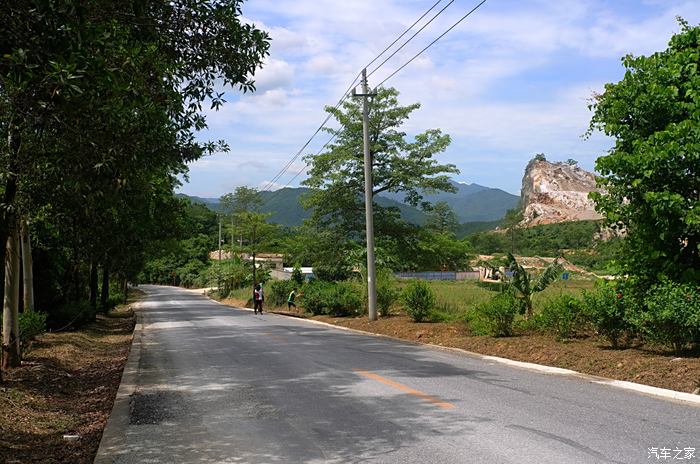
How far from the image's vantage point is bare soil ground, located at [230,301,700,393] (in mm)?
9203

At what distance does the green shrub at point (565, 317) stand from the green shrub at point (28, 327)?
37.5 feet

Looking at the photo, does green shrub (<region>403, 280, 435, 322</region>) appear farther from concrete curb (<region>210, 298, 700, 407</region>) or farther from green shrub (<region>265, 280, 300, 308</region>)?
green shrub (<region>265, 280, 300, 308</region>)

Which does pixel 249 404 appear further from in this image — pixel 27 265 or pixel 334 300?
pixel 334 300

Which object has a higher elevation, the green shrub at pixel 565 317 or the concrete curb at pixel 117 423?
the green shrub at pixel 565 317

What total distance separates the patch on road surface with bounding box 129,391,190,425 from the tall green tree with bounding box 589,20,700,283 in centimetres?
841

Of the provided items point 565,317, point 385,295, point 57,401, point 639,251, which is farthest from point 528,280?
point 57,401

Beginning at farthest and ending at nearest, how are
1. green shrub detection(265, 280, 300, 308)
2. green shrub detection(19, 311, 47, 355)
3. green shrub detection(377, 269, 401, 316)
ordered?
green shrub detection(265, 280, 300, 308), green shrub detection(377, 269, 401, 316), green shrub detection(19, 311, 47, 355)

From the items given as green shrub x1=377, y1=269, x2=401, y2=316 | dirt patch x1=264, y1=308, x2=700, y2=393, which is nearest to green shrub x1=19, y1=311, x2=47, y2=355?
dirt patch x1=264, y1=308, x2=700, y2=393

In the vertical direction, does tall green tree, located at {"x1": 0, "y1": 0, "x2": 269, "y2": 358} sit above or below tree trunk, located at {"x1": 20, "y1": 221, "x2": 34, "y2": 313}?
above

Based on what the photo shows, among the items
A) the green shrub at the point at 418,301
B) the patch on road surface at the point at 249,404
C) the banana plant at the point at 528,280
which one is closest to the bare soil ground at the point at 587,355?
the banana plant at the point at 528,280

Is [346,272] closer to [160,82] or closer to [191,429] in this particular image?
[160,82]

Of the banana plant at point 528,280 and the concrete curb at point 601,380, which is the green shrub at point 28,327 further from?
the banana plant at point 528,280

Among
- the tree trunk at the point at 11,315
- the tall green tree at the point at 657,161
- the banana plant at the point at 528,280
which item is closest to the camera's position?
the tall green tree at the point at 657,161

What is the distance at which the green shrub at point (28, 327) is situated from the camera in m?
13.4
